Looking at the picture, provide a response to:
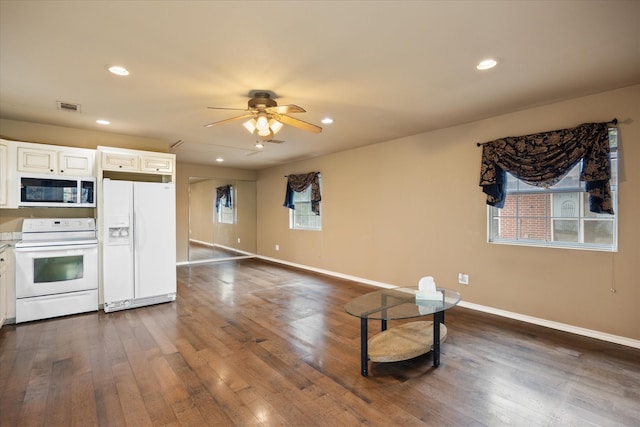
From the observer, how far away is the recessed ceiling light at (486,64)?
7.96ft

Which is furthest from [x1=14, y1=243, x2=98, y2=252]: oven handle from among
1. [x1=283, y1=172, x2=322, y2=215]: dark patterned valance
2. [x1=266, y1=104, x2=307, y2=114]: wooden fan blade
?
[x1=283, y1=172, x2=322, y2=215]: dark patterned valance

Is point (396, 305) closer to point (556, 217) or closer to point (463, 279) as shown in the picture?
point (463, 279)

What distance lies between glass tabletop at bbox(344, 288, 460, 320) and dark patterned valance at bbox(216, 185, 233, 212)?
238 inches

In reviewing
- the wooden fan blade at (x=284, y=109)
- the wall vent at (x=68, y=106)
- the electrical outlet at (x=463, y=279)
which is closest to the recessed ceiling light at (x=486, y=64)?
the wooden fan blade at (x=284, y=109)

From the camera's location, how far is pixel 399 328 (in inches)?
119

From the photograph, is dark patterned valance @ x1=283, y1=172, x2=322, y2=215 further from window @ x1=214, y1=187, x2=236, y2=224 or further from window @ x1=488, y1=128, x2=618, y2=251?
window @ x1=488, y1=128, x2=618, y2=251

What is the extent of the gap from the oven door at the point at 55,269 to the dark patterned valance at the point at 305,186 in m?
3.83

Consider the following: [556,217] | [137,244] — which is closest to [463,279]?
[556,217]

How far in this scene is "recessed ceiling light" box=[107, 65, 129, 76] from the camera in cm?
251

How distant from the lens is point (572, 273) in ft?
10.7

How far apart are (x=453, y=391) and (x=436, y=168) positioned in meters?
3.06

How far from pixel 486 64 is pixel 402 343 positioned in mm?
2439

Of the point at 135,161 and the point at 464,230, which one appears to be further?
the point at 135,161

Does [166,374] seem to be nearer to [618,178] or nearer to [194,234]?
[618,178]
